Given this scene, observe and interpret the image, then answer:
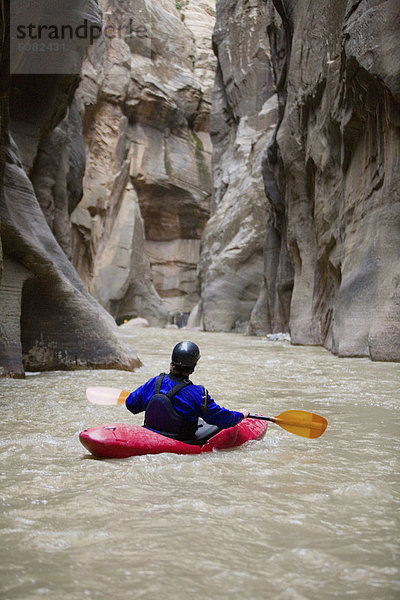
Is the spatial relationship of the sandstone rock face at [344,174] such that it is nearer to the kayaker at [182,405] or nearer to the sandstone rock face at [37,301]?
the sandstone rock face at [37,301]

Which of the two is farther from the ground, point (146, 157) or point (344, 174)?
point (146, 157)

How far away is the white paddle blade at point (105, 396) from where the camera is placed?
3.78 m

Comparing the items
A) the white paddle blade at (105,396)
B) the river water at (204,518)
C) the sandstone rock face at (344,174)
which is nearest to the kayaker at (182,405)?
the river water at (204,518)

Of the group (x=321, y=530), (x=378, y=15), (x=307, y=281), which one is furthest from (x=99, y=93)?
(x=321, y=530)

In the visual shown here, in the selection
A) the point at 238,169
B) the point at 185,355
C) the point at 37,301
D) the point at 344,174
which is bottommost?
the point at 185,355

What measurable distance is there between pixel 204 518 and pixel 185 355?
3.80 feet

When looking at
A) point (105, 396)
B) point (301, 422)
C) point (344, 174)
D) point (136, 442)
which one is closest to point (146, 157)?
point (344, 174)

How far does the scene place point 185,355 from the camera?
308 cm

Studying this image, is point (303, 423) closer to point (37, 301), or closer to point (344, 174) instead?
point (37, 301)

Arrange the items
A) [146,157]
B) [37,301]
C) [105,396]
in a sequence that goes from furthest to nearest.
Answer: [146,157] → [37,301] → [105,396]

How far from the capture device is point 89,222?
24641mm

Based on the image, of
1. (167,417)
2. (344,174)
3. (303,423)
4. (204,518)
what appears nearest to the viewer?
(204,518)

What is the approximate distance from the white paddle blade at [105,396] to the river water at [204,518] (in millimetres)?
250

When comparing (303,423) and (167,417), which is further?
(303,423)
